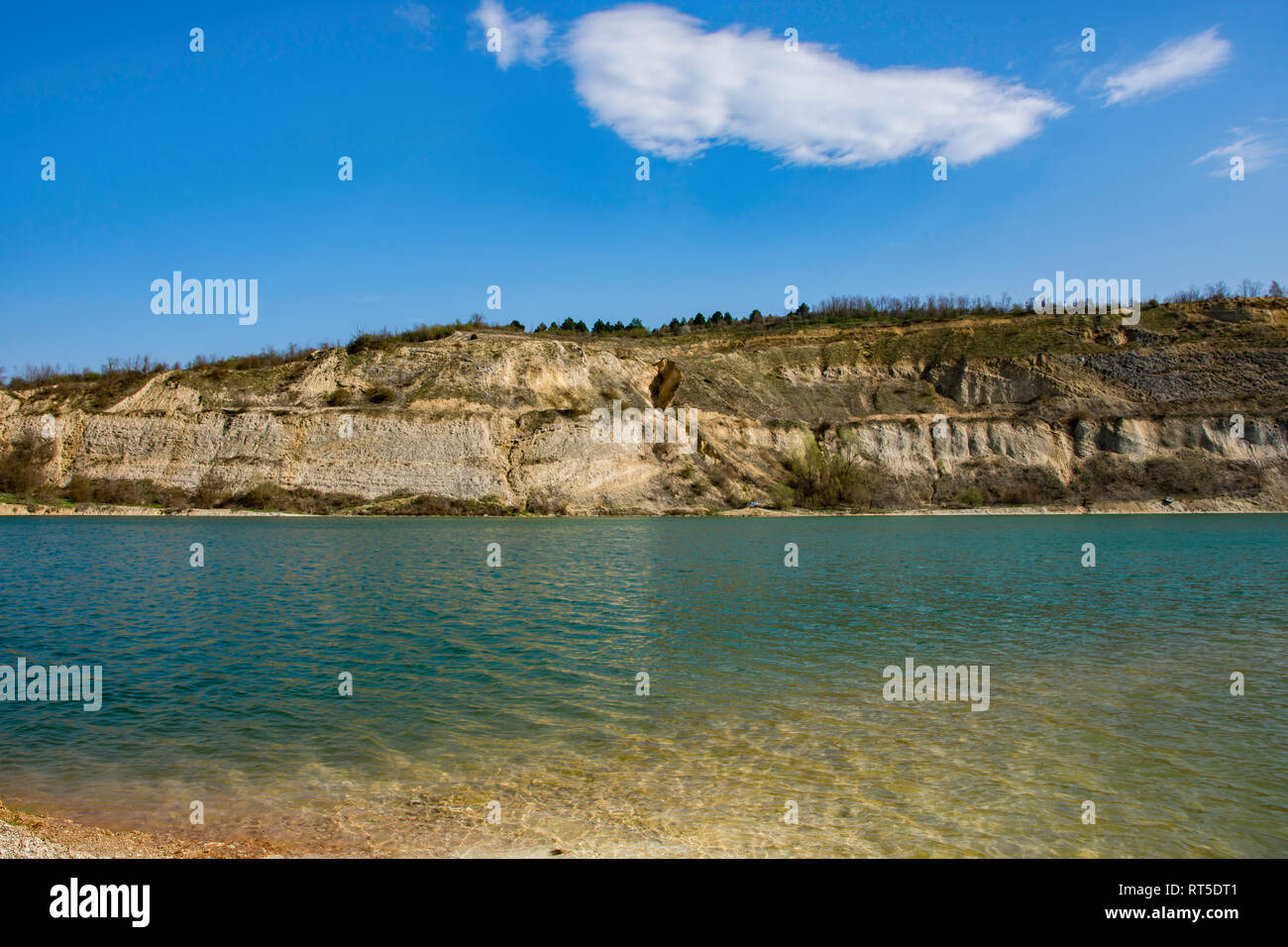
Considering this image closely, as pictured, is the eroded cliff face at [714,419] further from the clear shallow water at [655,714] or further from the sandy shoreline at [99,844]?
the sandy shoreline at [99,844]

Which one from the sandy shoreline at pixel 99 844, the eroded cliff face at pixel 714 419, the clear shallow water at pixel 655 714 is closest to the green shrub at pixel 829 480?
the eroded cliff face at pixel 714 419

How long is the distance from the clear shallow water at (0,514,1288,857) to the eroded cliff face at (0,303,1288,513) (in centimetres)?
3321

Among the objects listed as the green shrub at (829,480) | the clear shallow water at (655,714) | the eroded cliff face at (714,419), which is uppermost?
the eroded cliff face at (714,419)

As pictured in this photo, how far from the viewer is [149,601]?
17312 mm

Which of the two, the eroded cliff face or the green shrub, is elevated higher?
the eroded cliff face

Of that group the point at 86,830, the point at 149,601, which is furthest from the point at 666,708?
the point at 149,601

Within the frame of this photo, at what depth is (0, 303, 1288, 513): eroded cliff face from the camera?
177ft

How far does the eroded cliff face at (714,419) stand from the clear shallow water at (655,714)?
109 feet

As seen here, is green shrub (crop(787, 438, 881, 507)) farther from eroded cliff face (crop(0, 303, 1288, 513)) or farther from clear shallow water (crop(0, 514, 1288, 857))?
clear shallow water (crop(0, 514, 1288, 857))

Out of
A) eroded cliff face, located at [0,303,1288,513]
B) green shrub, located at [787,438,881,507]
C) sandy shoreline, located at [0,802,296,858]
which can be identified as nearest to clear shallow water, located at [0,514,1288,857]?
sandy shoreline, located at [0,802,296,858]

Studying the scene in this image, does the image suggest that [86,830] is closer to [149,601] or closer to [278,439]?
[149,601]

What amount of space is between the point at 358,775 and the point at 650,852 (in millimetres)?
3272

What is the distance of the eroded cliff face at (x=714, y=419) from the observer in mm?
54062

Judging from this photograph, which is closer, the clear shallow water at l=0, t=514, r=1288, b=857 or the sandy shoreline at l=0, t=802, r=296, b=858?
the sandy shoreline at l=0, t=802, r=296, b=858
